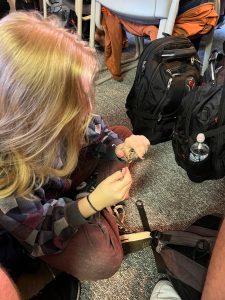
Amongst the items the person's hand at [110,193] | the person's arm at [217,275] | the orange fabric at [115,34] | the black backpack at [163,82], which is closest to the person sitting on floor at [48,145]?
the person's hand at [110,193]

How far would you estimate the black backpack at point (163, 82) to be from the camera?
1.36m

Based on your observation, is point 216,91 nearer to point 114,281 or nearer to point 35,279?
point 114,281

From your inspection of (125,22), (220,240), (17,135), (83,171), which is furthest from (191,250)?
(125,22)

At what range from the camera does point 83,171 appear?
110cm

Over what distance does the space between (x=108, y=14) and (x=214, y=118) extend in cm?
80

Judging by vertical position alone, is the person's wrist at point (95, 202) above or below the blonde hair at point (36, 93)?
below

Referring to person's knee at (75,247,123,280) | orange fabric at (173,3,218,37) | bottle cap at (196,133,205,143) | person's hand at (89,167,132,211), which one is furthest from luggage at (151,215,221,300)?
orange fabric at (173,3,218,37)

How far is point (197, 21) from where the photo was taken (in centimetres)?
148

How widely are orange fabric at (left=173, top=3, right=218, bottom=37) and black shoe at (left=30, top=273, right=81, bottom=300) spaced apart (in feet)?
3.66

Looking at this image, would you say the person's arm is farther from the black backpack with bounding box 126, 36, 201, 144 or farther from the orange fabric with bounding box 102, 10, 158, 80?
the orange fabric with bounding box 102, 10, 158, 80

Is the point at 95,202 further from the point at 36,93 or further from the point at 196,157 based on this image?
the point at 196,157

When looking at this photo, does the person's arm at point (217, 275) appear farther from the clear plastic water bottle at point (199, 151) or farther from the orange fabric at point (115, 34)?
the orange fabric at point (115, 34)

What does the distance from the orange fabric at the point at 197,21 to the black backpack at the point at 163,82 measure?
12 centimetres

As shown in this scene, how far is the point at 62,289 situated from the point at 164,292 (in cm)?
27
